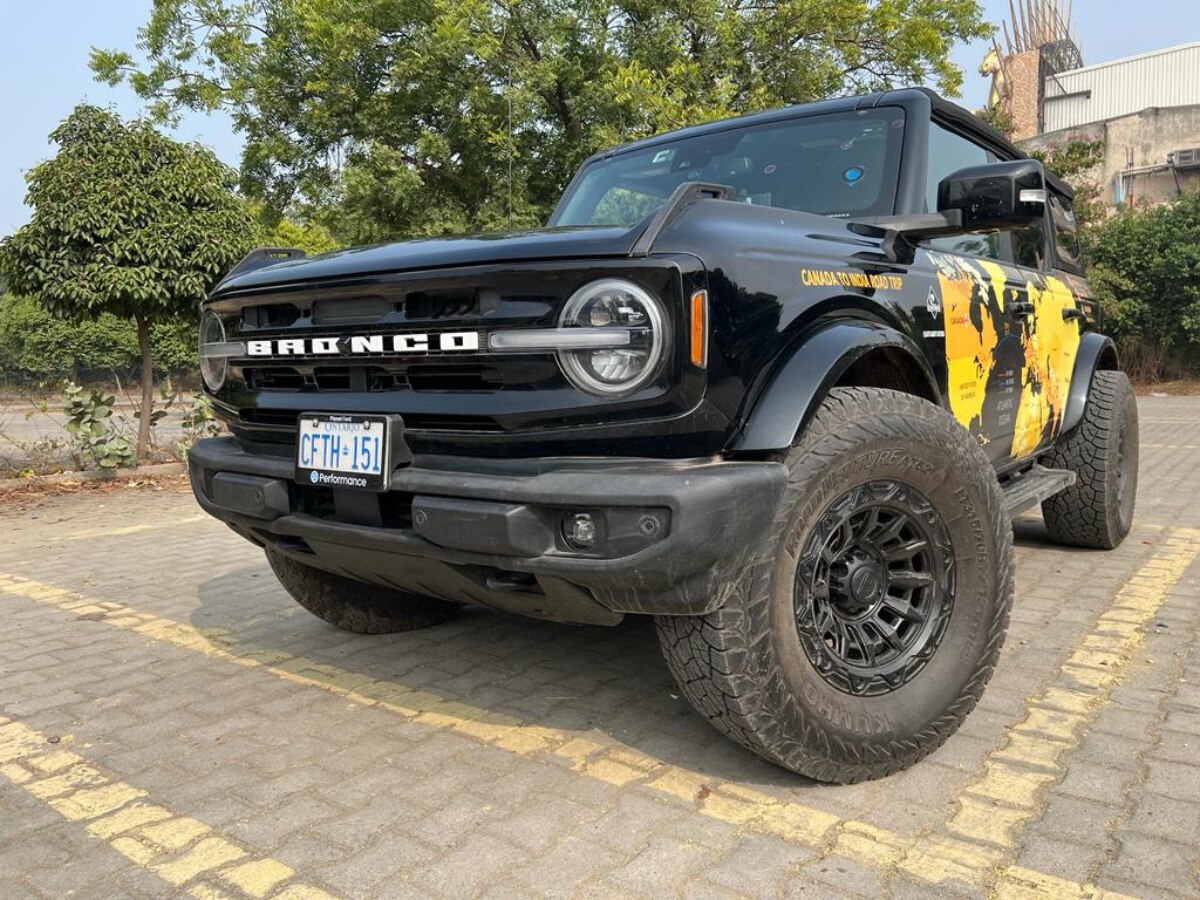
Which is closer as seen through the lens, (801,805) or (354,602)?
(801,805)

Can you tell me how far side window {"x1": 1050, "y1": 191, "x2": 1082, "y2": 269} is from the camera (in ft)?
15.5

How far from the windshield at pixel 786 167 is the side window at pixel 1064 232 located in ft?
6.67

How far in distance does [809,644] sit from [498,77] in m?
11.5

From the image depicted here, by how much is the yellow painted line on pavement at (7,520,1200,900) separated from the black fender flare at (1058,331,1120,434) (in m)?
0.93

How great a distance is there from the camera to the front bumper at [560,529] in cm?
187

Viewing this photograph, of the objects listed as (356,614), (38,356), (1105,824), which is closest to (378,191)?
(356,614)

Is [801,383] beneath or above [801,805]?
above

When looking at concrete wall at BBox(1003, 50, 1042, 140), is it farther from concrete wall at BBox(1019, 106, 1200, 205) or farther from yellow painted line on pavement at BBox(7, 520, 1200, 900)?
yellow painted line on pavement at BBox(7, 520, 1200, 900)

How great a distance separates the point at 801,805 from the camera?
2223mm

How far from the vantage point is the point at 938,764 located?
2432 mm

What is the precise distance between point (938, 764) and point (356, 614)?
2.16 meters

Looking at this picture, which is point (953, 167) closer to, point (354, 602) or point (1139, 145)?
point (354, 602)

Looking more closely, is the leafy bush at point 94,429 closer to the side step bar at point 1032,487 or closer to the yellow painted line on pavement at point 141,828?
the yellow painted line on pavement at point 141,828

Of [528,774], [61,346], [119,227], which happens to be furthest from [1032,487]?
[61,346]
